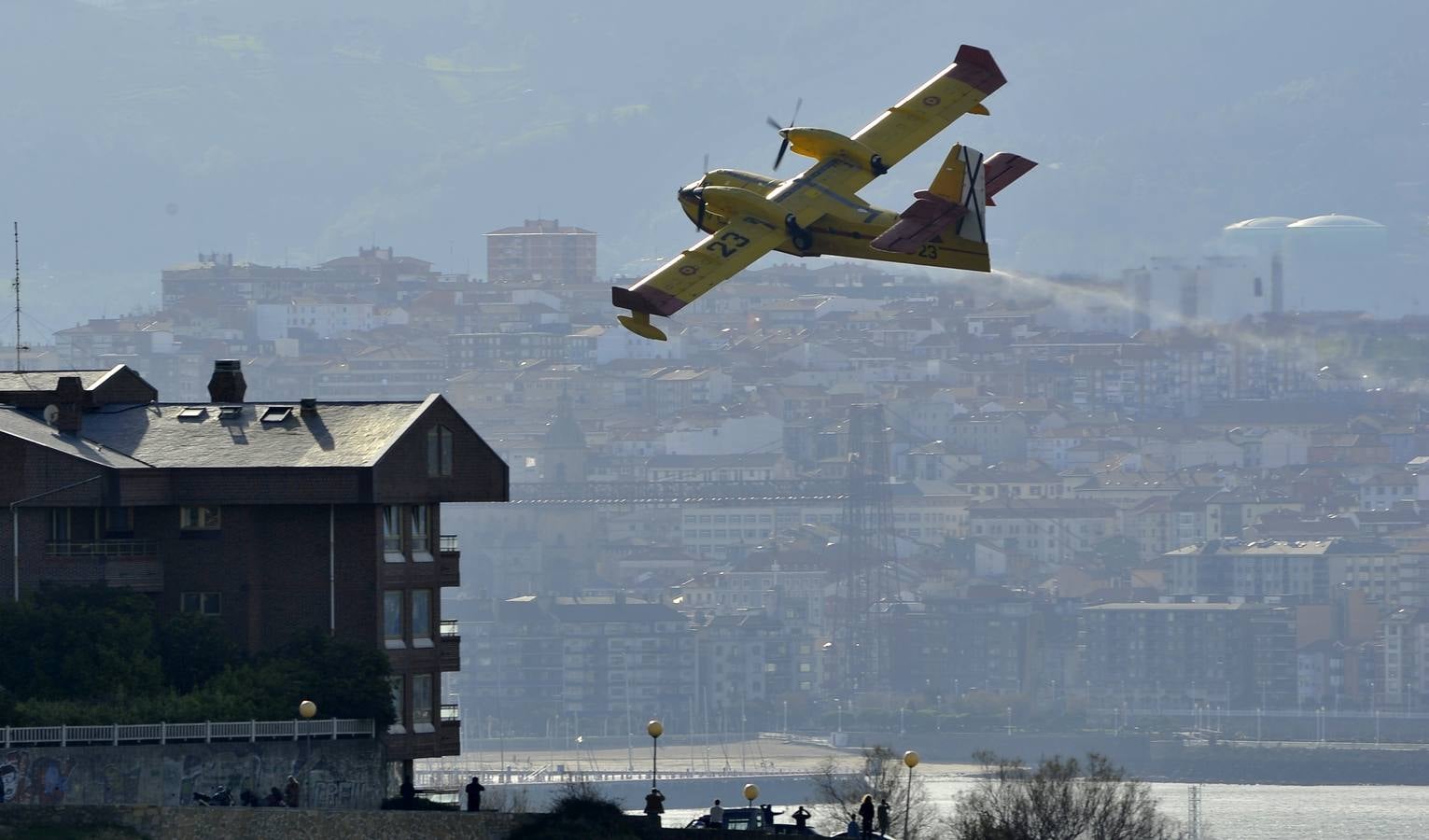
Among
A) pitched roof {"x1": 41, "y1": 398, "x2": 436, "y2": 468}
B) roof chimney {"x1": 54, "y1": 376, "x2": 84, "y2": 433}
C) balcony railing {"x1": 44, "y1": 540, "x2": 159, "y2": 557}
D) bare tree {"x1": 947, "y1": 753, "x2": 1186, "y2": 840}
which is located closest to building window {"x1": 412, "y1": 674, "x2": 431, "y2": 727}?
pitched roof {"x1": 41, "y1": 398, "x2": 436, "y2": 468}

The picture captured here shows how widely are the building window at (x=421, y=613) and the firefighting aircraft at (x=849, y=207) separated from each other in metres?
7.13

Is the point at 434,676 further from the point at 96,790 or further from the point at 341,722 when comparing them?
the point at 96,790

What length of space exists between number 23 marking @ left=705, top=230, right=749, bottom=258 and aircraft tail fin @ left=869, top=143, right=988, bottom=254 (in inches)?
98.0

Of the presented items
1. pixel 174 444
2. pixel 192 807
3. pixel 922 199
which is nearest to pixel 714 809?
pixel 192 807

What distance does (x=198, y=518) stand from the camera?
59.2 m

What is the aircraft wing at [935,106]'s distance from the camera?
5922cm

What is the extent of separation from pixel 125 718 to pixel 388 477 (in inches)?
288

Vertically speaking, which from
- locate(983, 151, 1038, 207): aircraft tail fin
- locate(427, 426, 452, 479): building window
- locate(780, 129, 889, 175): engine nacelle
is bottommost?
locate(427, 426, 452, 479): building window

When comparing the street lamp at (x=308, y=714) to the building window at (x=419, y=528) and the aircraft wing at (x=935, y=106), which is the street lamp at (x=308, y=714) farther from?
the aircraft wing at (x=935, y=106)

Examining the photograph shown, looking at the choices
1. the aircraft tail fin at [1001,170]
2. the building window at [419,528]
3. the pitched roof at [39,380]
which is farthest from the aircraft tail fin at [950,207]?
the pitched roof at [39,380]

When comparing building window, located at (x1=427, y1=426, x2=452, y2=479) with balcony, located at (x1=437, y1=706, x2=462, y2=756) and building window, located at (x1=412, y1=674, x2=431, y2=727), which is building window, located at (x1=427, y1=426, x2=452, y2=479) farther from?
balcony, located at (x1=437, y1=706, x2=462, y2=756)

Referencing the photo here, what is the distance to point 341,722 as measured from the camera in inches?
2168

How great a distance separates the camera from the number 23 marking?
57.0m

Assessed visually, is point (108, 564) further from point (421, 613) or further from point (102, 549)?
point (421, 613)
